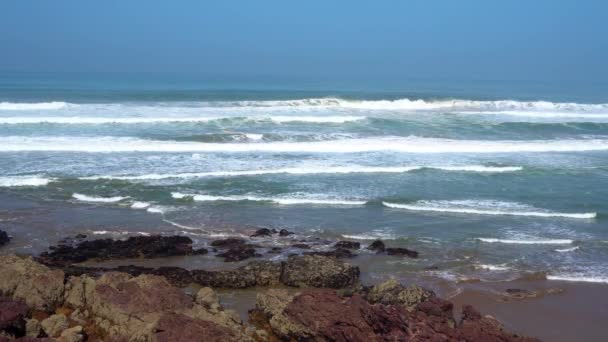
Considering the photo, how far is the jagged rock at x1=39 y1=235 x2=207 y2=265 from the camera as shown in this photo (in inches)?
441

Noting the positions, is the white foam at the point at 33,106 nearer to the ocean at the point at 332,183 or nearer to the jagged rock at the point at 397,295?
the ocean at the point at 332,183

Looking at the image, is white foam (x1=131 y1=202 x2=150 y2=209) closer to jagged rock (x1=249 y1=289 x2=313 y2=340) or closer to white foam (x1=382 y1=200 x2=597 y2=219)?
white foam (x1=382 y1=200 x2=597 y2=219)

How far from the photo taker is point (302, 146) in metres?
26.1

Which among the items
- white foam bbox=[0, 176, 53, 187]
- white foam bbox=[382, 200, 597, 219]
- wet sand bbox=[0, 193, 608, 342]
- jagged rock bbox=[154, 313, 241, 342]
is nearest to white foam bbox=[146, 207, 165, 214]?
wet sand bbox=[0, 193, 608, 342]

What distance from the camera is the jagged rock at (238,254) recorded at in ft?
37.3

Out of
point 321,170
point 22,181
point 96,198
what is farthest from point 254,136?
point 96,198

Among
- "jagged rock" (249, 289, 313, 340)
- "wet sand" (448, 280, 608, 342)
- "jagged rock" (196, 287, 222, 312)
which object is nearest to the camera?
"jagged rock" (249, 289, 313, 340)

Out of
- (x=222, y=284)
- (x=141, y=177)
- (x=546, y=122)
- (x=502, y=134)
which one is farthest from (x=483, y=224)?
(x=546, y=122)

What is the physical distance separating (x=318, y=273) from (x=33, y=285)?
436 centimetres

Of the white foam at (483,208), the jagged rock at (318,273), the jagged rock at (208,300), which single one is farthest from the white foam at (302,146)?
the jagged rock at (208,300)

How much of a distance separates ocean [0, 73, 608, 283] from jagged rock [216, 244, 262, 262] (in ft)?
3.29

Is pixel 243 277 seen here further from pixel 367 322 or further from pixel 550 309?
pixel 550 309

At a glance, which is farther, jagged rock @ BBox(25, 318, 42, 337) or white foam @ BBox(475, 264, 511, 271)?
white foam @ BBox(475, 264, 511, 271)

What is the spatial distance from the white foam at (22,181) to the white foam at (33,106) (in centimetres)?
2222
